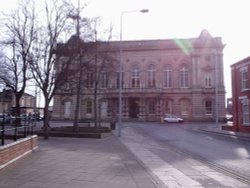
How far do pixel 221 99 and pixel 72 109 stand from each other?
105ft

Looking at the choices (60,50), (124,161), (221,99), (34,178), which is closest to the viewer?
(34,178)

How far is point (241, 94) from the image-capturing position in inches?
1410

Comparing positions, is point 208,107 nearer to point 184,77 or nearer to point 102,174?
point 184,77

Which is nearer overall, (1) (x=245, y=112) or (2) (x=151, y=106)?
(1) (x=245, y=112)

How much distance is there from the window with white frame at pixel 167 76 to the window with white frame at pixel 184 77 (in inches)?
92.6

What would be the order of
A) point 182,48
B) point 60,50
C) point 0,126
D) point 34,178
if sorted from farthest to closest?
point 182,48 → point 60,50 → point 0,126 → point 34,178

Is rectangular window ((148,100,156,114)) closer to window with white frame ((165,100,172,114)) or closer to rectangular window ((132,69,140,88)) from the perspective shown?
window with white frame ((165,100,172,114))

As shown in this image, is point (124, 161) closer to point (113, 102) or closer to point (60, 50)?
point (60, 50)

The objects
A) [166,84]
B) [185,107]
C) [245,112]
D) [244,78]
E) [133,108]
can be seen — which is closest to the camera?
[245,112]

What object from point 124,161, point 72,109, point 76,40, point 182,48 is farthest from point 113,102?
point 124,161

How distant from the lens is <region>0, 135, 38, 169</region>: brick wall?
10.5m

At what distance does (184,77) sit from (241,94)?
1478 inches

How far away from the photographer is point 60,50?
76.2 ft

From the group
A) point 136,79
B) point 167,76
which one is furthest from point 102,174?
point 136,79
